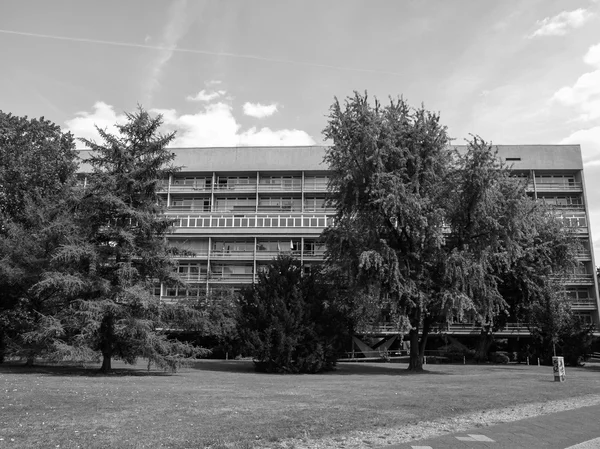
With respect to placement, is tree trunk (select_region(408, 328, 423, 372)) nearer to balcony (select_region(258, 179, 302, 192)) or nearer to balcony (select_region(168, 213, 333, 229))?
balcony (select_region(168, 213, 333, 229))

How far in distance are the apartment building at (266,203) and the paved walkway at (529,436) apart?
49952 mm

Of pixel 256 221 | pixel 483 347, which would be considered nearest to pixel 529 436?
pixel 483 347

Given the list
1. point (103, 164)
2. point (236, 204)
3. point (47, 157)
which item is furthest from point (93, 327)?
point (236, 204)

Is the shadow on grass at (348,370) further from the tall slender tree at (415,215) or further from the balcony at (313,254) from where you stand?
the balcony at (313,254)

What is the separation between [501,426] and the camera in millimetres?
10391

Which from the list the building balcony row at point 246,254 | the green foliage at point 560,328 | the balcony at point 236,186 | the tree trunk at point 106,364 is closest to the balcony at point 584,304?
the green foliage at point 560,328

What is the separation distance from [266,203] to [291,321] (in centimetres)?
4157

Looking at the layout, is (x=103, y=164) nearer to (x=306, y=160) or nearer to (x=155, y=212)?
(x=155, y=212)

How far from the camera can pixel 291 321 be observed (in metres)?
29.2

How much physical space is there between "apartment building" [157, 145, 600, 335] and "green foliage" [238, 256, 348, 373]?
1128 inches

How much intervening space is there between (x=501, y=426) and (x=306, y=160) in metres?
59.3

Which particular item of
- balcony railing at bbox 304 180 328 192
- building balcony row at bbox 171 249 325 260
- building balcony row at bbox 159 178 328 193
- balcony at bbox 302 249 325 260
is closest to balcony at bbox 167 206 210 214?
building balcony row at bbox 159 178 328 193

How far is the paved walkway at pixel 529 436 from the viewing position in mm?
8625

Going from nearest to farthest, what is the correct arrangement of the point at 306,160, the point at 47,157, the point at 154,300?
the point at 154,300 < the point at 47,157 < the point at 306,160
